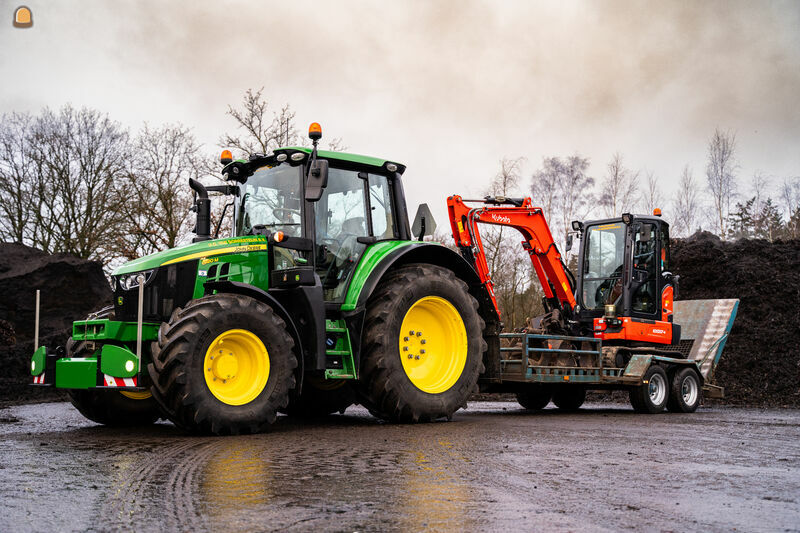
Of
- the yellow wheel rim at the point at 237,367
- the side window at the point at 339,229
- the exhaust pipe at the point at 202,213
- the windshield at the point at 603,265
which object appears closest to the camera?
the yellow wheel rim at the point at 237,367

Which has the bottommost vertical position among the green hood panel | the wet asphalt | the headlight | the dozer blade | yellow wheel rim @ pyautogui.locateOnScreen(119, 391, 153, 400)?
the wet asphalt

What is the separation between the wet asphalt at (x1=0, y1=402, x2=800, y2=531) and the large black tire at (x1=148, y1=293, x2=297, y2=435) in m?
0.25

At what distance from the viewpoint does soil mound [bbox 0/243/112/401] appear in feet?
65.1

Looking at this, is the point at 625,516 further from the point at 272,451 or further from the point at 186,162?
the point at 186,162

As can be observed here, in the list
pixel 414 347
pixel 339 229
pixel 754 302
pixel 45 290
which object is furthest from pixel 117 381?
pixel 754 302

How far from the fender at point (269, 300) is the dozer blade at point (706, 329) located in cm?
831

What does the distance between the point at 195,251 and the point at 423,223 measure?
9.28 feet

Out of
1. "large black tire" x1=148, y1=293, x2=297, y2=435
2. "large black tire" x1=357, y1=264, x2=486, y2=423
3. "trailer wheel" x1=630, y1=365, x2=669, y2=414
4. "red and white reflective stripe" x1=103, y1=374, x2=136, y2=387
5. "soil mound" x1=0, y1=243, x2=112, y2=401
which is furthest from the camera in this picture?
"soil mound" x1=0, y1=243, x2=112, y2=401

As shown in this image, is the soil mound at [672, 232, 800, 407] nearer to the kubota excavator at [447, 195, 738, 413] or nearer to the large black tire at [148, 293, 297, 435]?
the kubota excavator at [447, 195, 738, 413]

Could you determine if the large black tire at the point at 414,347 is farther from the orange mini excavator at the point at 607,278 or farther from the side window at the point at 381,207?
the orange mini excavator at the point at 607,278

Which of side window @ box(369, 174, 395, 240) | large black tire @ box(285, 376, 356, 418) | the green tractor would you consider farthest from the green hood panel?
large black tire @ box(285, 376, 356, 418)

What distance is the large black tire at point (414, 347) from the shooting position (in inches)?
332

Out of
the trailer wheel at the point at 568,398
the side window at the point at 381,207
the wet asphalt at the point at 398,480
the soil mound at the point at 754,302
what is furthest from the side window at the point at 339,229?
the soil mound at the point at 754,302

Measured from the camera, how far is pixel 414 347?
908 cm
